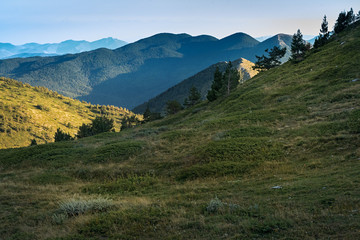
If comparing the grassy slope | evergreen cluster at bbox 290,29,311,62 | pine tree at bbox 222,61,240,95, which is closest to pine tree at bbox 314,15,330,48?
evergreen cluster at bbox 290,29,311,62

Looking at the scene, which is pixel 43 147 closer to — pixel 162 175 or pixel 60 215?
pixel 162 175

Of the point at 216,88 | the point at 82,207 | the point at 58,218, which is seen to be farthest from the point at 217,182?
the point at 216,88

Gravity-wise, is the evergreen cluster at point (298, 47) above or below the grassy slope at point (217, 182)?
above

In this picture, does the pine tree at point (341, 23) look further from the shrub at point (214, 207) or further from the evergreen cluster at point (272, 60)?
the shrub at point (214, 207)

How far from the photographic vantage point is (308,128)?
65.0ft

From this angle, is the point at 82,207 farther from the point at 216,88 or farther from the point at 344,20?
the point at 344,20

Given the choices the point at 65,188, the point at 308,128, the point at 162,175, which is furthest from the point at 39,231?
the point at 308,128

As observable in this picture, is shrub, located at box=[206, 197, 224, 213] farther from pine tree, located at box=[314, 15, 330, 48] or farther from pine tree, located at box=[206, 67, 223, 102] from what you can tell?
pine tree, located at box=[314, 15, 330, 48]

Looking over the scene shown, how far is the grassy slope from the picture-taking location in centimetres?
767

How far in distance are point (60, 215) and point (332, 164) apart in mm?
14966

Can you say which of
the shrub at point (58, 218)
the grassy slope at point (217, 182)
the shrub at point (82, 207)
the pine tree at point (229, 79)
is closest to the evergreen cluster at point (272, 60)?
the pine tree at point (229, 79)

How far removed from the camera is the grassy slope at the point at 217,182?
7672 millimetres

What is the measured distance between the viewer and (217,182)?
13.5 metres

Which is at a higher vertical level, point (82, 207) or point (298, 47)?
point (298, 47)
